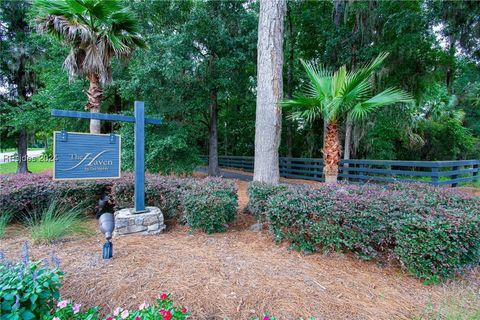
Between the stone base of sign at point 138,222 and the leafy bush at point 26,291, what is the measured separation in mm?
1737

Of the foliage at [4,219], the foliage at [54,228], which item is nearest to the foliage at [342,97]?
the foliage at [54,228]

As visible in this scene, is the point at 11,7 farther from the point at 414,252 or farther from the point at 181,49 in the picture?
the point at 414,252

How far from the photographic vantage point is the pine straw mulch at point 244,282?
1.94m

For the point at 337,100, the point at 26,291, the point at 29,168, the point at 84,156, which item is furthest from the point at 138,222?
the point at 29,168

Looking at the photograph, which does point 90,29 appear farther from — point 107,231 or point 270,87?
point 107,231

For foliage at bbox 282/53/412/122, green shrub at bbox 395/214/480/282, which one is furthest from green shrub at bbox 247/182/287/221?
green shrub at bbox 395/214/480/282

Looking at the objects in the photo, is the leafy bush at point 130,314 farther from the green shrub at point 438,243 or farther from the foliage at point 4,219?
the foliage at point 4,219

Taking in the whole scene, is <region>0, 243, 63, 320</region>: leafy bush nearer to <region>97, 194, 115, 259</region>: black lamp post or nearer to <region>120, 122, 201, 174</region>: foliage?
<region>97, 194, 115, 259</region>: black lamp post

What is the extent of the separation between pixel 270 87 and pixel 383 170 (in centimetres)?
441

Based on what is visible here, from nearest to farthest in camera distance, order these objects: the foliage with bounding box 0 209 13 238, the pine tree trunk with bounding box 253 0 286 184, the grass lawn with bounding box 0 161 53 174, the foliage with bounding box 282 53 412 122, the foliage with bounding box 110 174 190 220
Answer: the foliage with bounding box 0 209 13 238 → the foliage with bounding box 282 53 412 122 → the foliage with bounding box 110 174 190 220 → the pine tree trunk with bounding box 253 0 286 184 → the grass lawn with bounding box 0 161 53 174

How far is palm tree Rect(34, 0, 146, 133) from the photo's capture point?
4.93 metres

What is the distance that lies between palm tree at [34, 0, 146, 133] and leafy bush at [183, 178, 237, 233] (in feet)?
10.3

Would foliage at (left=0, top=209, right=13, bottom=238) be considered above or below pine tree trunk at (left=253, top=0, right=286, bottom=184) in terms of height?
below

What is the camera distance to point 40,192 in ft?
13.1
